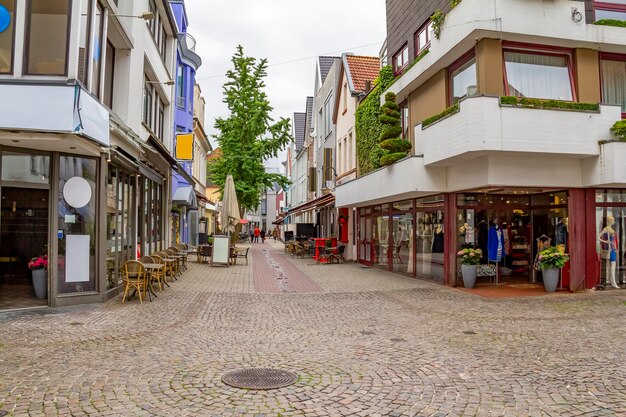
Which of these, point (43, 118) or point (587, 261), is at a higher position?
point (43, 118)

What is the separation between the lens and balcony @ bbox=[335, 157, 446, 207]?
13625mm

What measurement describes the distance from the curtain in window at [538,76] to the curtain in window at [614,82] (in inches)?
44.7

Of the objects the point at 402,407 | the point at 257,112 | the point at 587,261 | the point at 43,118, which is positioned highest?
the point at 257,112

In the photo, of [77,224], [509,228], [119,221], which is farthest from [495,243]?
[77,224]

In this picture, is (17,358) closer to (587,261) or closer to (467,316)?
(467,316)

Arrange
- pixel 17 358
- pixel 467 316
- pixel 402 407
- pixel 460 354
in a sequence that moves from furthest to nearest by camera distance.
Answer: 1. pixel 467 316
2. pixel 460 354
3. pixel 17 358
4. pixel 402 407

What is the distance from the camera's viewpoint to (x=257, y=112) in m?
27.1

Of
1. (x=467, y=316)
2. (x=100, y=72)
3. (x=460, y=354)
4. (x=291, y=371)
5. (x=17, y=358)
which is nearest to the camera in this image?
(x=291, y=371)

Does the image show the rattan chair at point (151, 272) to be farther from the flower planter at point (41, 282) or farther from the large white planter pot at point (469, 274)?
the large white planter pot at point (469, 274)

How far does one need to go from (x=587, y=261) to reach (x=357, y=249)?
468 inches

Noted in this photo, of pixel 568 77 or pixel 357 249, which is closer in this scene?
pixel 568 77

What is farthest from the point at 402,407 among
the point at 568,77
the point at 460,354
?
the point at 568,77

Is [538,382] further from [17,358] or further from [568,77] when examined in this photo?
[568,77]

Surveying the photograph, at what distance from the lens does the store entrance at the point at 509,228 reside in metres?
13.3
